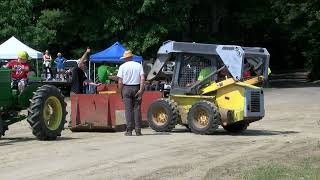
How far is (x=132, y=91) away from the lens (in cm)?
1561

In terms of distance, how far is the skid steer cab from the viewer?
1600 centimetres

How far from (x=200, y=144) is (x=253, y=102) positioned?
2809 millimetres

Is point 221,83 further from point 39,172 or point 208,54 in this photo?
point 39,172

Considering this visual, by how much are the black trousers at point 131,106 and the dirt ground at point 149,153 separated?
476mm

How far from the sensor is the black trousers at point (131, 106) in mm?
15570

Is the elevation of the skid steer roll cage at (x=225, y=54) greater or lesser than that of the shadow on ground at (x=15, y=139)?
greater

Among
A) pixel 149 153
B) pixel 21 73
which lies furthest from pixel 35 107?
pixel 149 153

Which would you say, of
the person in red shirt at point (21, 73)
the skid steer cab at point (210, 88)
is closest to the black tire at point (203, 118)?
the skid steer cab at point (210, 88)

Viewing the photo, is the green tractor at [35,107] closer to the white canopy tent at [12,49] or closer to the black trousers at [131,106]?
the black trousers at [131,106]

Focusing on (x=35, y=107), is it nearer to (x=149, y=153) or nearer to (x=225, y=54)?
(x=149, y=153)

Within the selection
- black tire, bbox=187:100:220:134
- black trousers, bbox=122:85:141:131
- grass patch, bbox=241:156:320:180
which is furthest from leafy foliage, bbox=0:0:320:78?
grass patch, bbox=241:156:320:180

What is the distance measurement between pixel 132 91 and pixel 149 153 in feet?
11.7

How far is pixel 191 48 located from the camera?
1675cm

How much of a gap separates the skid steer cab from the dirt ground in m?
0.40
